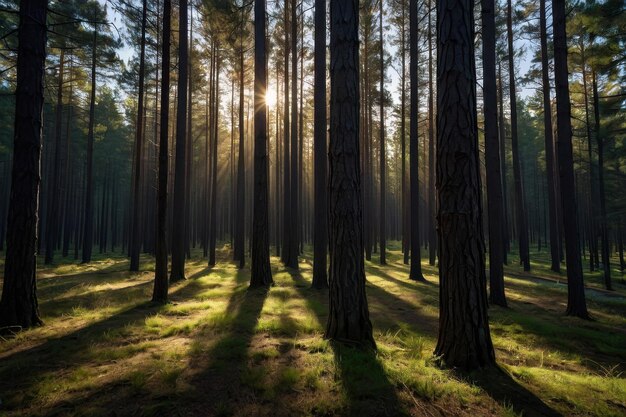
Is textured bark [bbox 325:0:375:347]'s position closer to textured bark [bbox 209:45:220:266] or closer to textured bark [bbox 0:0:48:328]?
textured bark [bbox 0:0:48:328]

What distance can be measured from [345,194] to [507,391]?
3043 mm

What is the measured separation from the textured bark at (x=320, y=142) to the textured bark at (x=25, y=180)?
711 centimetres

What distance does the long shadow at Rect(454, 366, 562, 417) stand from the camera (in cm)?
303

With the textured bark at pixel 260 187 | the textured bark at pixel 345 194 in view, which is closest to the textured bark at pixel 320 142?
the textured bark at pixel 260 187

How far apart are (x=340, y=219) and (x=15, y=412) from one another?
4063 mm

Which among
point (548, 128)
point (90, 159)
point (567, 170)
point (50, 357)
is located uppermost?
point (548, 128)

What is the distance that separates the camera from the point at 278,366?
157 inches

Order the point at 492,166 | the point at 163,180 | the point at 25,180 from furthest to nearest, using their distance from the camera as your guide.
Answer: the point at 492,166 < the point at 163,180 < the point at 25,180

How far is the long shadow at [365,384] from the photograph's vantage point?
2949 millimetres

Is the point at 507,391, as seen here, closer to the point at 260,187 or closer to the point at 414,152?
the point at 260,187

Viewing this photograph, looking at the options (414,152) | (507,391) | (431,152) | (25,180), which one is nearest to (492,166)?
(414,152)

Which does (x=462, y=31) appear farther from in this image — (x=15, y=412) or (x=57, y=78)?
(x=57, y=78)

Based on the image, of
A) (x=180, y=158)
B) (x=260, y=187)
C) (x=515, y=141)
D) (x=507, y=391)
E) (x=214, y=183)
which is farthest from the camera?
(x=515, y=141)

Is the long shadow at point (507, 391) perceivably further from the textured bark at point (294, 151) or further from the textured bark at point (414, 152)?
the textured bark at point (294, 151)
